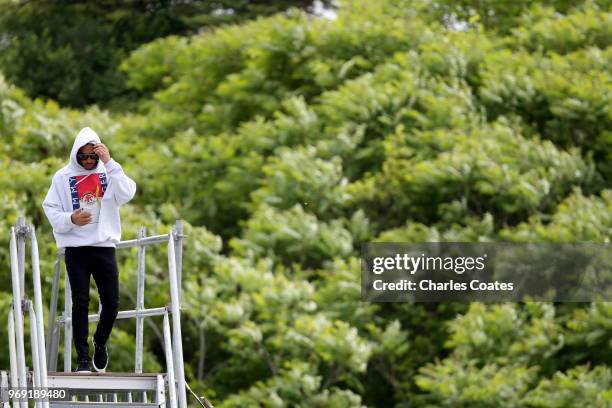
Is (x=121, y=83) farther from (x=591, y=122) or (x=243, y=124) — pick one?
(x=591, y=122)

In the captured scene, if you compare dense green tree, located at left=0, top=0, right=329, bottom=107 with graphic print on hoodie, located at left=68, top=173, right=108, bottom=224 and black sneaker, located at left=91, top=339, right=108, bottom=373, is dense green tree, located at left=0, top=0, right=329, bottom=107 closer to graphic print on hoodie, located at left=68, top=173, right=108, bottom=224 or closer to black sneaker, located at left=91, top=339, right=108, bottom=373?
black sneaker, located at left=91, top=339, right=108, bottom=373

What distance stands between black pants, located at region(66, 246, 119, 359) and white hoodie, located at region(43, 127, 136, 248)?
9 cm

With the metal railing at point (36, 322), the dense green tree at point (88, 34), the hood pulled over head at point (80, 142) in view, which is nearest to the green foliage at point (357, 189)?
the dense green tree at point (88, 34)

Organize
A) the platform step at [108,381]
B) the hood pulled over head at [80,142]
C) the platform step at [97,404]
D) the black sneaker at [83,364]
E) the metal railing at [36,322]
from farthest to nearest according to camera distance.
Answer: the black sneaker at [83,364] → the hood pulled over head at [80,142] → the platform step at [108,381] → the platform step at [97,404] → the metal railing at [36,322]

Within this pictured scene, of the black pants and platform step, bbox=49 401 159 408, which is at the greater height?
the black pants

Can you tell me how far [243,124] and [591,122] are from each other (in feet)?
19.0

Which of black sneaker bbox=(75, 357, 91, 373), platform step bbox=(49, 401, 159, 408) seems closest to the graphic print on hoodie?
black sneaker bbox=(75, 357, 91, 373)

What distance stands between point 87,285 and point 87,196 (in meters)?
0.54

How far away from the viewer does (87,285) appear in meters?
8.17

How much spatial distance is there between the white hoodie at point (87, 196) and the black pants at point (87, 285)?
0.30 ft

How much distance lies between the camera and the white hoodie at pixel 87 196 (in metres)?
7.95

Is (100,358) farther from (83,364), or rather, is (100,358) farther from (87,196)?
(87,196)

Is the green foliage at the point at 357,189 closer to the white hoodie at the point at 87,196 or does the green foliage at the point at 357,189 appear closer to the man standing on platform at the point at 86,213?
the man standing on platform at the point at 86,213

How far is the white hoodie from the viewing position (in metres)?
7.95
